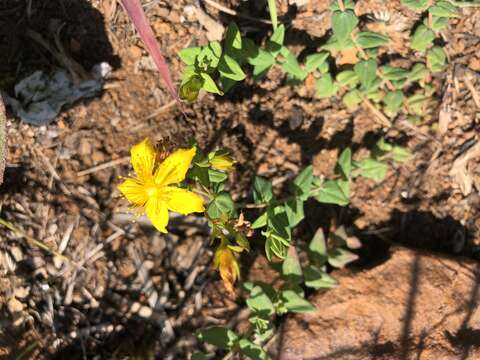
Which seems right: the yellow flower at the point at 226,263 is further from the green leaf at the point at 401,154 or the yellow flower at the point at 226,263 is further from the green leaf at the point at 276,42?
the green leaf at the point at 401,154

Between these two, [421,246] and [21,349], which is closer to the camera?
[21,349]

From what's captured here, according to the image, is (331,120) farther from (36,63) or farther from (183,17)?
(36,63)

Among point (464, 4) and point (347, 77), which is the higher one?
point (464, 4)

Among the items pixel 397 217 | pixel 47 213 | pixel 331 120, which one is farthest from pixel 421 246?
pixel 47 213

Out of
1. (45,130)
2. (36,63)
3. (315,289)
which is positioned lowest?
(315,289)

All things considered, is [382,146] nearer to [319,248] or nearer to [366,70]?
[366,70]

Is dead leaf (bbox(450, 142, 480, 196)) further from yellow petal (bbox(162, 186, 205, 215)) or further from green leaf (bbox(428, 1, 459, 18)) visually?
yellow petal (bbox(162, 186, 205, 215))

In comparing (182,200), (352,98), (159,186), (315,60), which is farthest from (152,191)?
(352,98)
